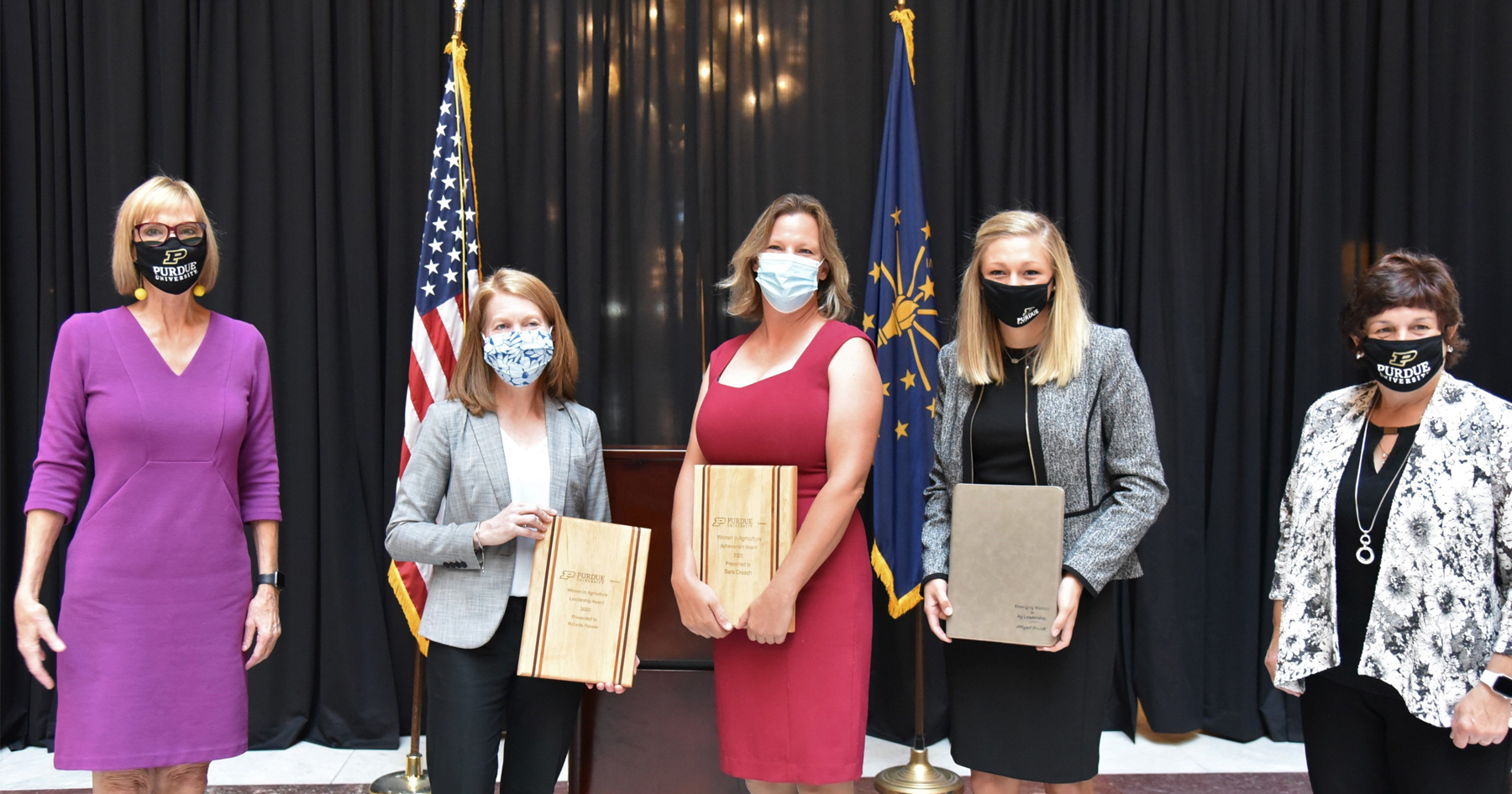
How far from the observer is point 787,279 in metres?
2.17

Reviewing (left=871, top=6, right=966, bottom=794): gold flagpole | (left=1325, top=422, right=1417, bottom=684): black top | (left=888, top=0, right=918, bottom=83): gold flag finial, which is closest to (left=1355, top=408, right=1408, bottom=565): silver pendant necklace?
(left=1325, top=422, right=1417, bottom=684): black top

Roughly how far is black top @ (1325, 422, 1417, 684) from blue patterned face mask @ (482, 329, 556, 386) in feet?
5.54

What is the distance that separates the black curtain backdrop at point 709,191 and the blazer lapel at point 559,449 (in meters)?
1.45

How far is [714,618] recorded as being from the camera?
2104mm

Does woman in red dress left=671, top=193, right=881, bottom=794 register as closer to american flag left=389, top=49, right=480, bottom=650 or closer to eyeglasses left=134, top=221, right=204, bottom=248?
eyeglasses left=134, top=221, right=204, bottom=248

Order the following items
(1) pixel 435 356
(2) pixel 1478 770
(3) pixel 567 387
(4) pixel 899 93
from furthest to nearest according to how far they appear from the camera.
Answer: (4) pixel 899 93, (1) pixel 435 356, (3) pixel 567 387, (2) pixel 1478 770

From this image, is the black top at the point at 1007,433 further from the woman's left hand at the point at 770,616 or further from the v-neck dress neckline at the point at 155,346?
the v-neck dress neckline at the point at 155,346

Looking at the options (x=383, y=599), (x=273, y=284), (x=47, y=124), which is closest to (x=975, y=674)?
(x=383, y=599)

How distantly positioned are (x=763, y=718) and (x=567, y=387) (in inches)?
34.8

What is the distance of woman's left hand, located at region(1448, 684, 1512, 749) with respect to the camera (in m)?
1.76

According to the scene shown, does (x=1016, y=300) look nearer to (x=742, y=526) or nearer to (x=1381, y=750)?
(x=742, y=526)

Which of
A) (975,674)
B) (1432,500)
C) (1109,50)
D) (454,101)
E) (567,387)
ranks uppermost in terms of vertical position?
(1109,50)

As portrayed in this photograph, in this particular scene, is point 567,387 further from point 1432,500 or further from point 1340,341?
point 1340,341

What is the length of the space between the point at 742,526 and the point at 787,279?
54 centimetres
